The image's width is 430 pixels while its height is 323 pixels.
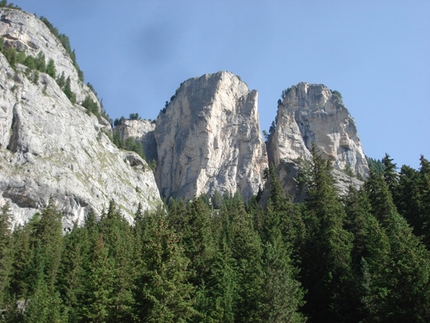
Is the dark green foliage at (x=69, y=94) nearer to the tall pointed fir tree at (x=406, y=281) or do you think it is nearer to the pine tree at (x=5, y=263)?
the pine tree at (x=5, y=263)

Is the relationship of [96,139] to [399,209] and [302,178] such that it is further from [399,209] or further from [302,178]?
[399,209]

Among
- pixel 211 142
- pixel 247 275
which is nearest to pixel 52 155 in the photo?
pixel 211 142

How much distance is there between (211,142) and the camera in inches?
5748

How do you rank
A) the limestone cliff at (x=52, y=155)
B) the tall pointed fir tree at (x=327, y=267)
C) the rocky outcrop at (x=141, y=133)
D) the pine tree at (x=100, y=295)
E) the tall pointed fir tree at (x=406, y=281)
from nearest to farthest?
the tall pointed fir tree at (x=406, y=281) < the pine tree at (x=100, y=295) < the tall pointed fir tree at (x=327, y=267) < the limestone cliff at (x=52, y=155) < the rocky outcrop at (x=141, y=133)

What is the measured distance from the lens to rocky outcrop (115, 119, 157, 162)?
550 ft

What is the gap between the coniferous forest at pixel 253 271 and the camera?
908 inches

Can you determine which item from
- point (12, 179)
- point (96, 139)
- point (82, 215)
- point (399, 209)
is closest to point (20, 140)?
point (12, 179)

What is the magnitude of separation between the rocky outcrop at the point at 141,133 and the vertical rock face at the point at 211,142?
6.71 metres

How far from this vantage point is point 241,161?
147 m

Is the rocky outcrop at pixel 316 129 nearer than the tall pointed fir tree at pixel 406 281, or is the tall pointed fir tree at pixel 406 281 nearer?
the tall pointed fir tree at pixel 406 281

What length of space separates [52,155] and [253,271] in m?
71.6

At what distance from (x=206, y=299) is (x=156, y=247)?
7116 millimetres

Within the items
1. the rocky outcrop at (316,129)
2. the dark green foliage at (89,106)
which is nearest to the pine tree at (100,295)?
the dark green foliage at (89,106)

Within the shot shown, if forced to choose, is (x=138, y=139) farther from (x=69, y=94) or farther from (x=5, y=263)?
(x=5, y=263)
